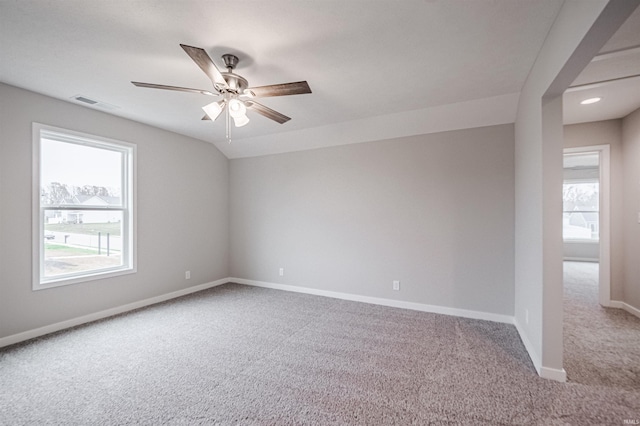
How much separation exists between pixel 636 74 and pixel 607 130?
1.62 meters

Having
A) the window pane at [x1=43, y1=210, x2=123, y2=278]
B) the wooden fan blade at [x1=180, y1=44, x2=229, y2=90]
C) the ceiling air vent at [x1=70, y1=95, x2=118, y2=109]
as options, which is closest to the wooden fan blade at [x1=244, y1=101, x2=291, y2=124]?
the wooden fan blade at [x1=180, y1=44, x2=229, y2=90]

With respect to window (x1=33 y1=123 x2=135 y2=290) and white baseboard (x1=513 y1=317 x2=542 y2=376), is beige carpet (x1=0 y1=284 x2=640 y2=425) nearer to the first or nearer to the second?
white baseboard (x1=513 y1=317 x2=542 y2=376)

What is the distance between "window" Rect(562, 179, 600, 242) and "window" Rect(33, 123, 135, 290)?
1059cm

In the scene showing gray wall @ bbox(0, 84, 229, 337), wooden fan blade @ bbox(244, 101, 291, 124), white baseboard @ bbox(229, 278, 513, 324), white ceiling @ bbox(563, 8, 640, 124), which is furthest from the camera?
white baseboard @ bbox(229, 278, 513, 324)

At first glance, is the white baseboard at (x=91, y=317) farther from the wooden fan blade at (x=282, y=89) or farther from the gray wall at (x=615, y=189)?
the gray wall at (x=615, y=189)

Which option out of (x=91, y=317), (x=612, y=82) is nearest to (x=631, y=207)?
(x=612, y=82)

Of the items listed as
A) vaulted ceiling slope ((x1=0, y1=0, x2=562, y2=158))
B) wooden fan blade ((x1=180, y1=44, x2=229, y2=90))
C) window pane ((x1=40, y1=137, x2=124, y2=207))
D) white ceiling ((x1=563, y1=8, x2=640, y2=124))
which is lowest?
window pane ((x1=40, y1=137, x2=124, y2=207))

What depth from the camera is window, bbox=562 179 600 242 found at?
7.66 meters

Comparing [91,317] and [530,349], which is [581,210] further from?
[91,317]

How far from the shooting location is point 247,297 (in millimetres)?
4328

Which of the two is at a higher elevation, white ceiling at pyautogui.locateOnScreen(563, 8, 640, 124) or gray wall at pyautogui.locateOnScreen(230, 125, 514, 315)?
white ceiling at pyautogui.locateOnScreen(563, 8, 640, 124)

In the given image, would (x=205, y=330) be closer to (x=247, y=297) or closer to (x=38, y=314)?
(x=247, y=297)

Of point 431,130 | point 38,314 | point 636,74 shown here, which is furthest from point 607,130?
point 38,314

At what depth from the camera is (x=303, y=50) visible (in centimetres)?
219
